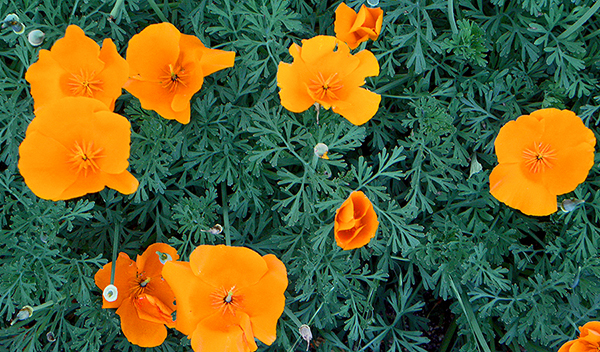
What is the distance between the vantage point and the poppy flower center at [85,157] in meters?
1.25

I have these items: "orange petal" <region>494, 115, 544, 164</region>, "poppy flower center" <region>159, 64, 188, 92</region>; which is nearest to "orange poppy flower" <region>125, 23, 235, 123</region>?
"poppy flower center" <region>159, 64, 188, 92</region>

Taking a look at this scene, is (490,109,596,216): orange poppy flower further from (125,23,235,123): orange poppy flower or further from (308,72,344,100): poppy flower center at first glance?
(125,23,235,123): orange poppy flower

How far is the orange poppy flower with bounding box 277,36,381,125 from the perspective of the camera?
1.38m

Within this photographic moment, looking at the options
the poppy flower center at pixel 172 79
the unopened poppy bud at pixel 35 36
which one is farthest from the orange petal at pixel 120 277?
the unopened poppy bud at pixel 35 36

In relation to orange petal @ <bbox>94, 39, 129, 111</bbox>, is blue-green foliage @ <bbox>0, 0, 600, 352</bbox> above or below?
below

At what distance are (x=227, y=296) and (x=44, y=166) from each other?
0.60 m

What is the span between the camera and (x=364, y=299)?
5.73 ft

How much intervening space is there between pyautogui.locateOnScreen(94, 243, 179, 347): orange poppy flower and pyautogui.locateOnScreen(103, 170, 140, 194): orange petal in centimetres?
34

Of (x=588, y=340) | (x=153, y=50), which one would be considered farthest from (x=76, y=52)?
(x=588, y=340)

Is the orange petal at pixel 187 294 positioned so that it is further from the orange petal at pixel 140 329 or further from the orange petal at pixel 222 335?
the orange petal at pixel 140 329

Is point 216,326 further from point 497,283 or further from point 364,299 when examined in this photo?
point 497,283

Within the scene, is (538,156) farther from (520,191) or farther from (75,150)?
(75,150)

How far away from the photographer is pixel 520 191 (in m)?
1.49

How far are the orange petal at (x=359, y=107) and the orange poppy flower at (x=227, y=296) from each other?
47cm
